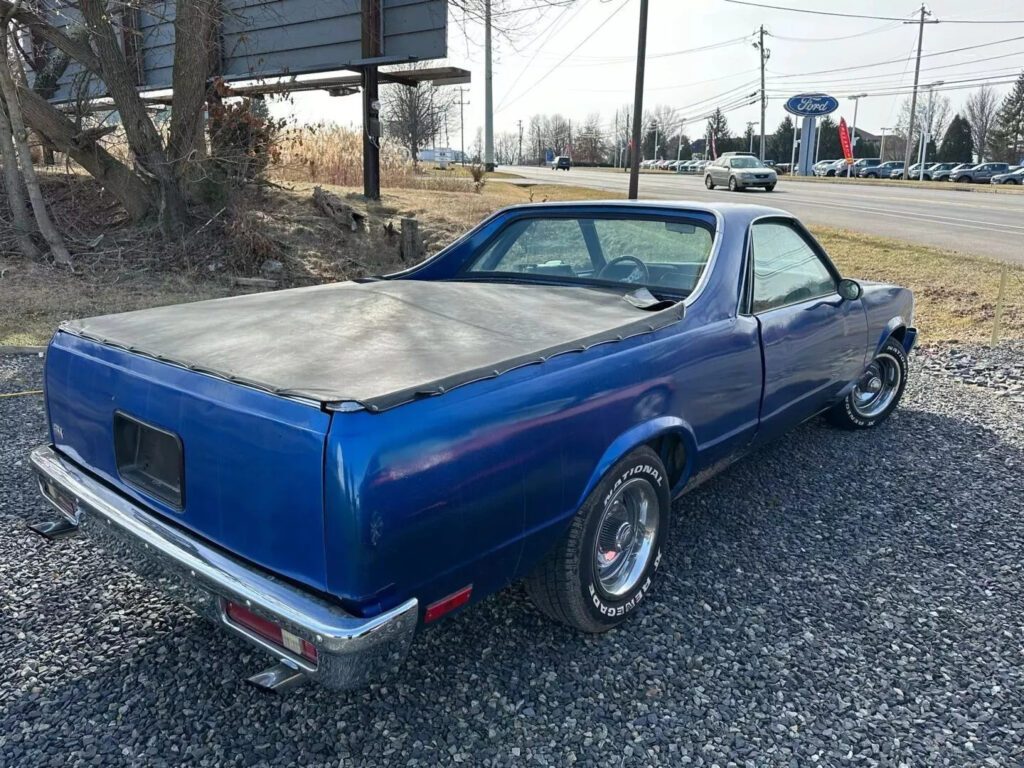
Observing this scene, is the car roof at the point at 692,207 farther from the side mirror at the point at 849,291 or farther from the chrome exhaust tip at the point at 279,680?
the chrome exhaust tip at the point at 279,680

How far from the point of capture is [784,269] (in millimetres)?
3824

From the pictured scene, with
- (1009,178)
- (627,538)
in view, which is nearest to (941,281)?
(627,538)

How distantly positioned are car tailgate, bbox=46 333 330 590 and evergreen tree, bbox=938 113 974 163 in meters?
82.8

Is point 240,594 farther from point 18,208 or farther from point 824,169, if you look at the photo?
point 824,169

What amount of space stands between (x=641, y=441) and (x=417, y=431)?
3.19 feet

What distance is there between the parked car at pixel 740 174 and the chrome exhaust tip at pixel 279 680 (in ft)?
98.8

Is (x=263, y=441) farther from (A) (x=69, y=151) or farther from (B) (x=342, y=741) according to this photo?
(A) (x=69, y=151)

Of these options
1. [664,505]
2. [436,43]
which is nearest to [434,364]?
[664,505]

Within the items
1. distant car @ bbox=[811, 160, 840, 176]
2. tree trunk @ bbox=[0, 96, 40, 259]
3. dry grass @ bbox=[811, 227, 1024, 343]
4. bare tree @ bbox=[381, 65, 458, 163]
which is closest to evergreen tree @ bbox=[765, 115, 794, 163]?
distant car @ bbox=[811, 160, 840, 176]

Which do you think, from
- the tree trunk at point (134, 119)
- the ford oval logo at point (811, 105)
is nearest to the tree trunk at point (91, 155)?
the tree trunk at point (134, 119)

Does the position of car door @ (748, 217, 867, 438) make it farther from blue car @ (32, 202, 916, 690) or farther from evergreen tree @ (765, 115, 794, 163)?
evergreen tree @ (765, 115, 794, 163)

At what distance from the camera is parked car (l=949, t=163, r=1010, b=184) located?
4772 cm

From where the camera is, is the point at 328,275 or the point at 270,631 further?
the point at 328,275

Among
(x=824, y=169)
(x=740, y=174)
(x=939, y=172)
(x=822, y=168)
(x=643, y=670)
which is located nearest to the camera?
(x=643, y=670)
